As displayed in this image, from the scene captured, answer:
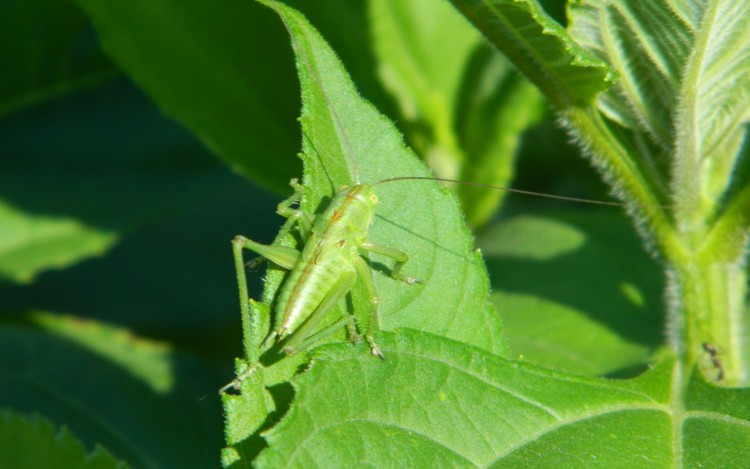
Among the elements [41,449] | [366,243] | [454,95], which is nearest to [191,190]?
[454,95]

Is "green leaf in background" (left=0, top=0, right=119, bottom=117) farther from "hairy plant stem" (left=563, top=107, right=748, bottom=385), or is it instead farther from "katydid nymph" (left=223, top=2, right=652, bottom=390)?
"hairy plant stem" (left=563, top=107, right=748, bottom=385)

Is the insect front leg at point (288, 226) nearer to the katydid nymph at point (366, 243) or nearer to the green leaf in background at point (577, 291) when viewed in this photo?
the katydid nymph at point (366, 243)

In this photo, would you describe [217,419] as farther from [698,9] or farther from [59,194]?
[698,9]

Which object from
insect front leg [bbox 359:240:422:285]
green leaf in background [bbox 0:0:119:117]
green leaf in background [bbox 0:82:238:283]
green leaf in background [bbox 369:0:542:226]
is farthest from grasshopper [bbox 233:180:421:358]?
green leaf in background [bbox 0:0:119:117]

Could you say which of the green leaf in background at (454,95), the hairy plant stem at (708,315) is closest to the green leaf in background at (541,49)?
the hairy plant stem at (708,315)

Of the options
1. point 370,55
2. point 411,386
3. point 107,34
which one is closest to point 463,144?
point 370,55

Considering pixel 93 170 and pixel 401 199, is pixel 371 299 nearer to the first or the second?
pixel 401 199
